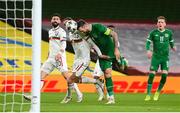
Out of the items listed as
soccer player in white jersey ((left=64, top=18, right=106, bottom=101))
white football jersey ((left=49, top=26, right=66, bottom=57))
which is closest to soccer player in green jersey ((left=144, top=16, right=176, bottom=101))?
soccer player in white jersey ((left=64, top=18, right=106, bottom=101))

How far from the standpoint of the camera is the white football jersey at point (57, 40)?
13.0 meters

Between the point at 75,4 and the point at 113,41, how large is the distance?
352 inches

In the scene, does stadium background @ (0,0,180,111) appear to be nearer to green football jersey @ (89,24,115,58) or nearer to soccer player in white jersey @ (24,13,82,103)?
soccer player in white jersey @ (24,13,82,103)

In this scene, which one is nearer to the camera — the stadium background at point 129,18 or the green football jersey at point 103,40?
the green football jersey at point 103,40

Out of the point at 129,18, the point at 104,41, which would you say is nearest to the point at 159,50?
the point at 104,41

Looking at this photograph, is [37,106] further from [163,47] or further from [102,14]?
[102,14]

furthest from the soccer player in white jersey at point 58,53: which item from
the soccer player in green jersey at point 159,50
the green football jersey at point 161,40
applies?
the green football jersey at point 161,40

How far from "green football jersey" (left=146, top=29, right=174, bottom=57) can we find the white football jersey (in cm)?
179

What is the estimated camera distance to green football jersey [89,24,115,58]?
474 inches

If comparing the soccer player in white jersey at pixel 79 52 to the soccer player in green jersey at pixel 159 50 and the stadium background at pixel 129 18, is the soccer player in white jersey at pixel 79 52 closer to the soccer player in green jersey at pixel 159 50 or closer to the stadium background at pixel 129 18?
the soccer player in green jersey at pixel 159 50

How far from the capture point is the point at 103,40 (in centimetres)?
1219

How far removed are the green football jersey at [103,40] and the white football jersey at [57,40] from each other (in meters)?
1.00

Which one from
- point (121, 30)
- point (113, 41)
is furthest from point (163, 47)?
point (121, 30)

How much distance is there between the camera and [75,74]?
41.9 ft
